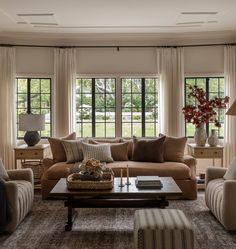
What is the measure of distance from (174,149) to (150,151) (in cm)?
43

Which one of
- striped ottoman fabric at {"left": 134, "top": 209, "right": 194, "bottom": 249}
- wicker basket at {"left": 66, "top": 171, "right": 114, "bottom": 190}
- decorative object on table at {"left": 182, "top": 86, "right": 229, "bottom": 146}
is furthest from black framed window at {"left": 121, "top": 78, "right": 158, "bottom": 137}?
striped ottoman fabric at {"left": 134, "top": 209, "right": 194, "bottom": 249}

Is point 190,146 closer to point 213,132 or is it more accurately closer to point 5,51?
point 213,132

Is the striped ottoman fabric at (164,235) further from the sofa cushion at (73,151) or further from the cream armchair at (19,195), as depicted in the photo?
the sofa cushion at (73,151)

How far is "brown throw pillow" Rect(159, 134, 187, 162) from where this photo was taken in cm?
636

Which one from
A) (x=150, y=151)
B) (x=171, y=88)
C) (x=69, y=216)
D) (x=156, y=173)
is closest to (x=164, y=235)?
(x=69, y=216)

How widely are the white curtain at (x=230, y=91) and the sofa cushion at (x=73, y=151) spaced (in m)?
2.90

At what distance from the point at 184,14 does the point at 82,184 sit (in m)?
3.17

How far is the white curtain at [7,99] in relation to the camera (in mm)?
7270

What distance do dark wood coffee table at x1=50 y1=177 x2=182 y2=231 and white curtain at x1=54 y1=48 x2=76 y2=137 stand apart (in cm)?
278

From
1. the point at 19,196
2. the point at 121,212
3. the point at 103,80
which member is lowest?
the point at 121,212

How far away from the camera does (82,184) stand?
435 centimetres

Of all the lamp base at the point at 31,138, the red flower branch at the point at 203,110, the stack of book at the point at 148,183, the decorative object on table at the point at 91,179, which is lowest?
the stack of book at the point at 148,183

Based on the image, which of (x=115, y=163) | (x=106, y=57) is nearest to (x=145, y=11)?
A: (x=106, y=57)

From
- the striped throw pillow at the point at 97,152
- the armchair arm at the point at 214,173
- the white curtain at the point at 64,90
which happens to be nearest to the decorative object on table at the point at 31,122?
the white curtain at the point at 64,90
